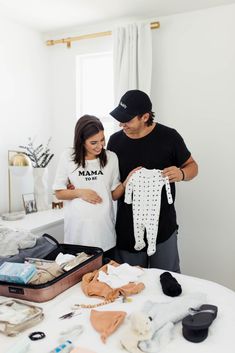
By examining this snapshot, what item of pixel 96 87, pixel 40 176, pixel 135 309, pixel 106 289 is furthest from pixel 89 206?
pixel 96 87

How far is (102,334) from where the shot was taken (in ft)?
3.42

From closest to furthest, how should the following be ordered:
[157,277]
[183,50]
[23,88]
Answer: [157,277] → [183,50] → [23,88]

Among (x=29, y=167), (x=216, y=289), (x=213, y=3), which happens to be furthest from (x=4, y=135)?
(x=216, y=289)

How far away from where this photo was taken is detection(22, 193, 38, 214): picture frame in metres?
2.95

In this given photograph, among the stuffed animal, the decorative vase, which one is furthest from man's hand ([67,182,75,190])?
the decorative vase

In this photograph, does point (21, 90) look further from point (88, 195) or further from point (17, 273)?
point (17, 273)

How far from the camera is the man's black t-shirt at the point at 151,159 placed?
6.66 feet

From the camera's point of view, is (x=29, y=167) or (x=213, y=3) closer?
(x=213, y=3)

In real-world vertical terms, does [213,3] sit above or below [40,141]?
above

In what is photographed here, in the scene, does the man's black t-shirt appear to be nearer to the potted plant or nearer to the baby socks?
the baby socks

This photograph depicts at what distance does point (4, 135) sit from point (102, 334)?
2265mm

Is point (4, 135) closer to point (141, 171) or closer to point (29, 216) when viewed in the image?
point (29, 216)

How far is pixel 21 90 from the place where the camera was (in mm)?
3102

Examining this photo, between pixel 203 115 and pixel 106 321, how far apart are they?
6.73 feet
